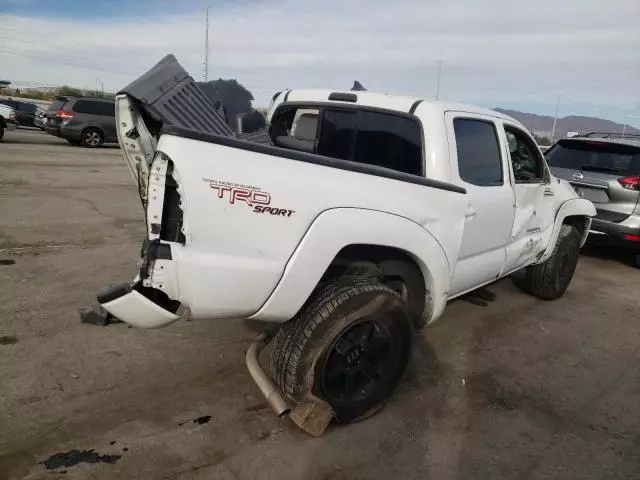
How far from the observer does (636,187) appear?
7152 millimetres

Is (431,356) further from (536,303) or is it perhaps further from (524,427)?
(536,303)

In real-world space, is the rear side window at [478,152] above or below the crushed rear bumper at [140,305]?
above

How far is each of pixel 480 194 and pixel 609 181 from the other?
4.50 meters

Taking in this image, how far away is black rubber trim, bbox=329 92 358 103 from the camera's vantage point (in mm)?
3958

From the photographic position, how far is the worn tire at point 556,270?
5.63 metres

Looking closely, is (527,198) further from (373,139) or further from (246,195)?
(246,195)

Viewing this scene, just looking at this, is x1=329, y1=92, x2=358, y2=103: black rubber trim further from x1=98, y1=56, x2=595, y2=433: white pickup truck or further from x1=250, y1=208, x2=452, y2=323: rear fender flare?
x1=250, y1=208, x2=452, y2=323: rear fender flare

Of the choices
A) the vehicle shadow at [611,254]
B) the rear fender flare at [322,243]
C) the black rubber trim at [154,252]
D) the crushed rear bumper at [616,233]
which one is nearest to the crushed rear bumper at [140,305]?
the black rubber trim at [154,252]

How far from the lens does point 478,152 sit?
4.00 meters

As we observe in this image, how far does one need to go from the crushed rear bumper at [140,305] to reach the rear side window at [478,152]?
221 cm

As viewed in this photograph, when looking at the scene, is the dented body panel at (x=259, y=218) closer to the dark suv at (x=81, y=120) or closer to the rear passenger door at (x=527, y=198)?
the rear passenger door at (x=527, y=198)

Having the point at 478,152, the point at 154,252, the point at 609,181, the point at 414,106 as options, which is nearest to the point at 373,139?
the point at 414,106

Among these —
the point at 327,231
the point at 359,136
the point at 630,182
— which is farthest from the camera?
the point at 630,182

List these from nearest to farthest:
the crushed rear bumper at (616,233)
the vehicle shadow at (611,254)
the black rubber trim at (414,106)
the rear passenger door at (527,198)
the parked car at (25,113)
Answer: the black rubber trim at (414,106) → the rear passenger door at (527,198) → the crushed rear bumper at (616,233) → the vehicle shadow at (611,254) → the parked car at (25,113)
